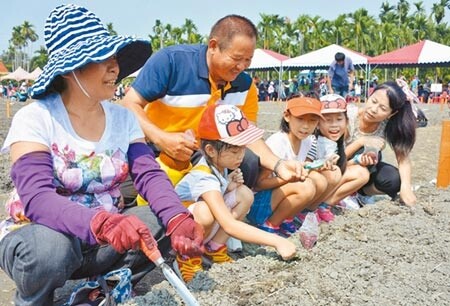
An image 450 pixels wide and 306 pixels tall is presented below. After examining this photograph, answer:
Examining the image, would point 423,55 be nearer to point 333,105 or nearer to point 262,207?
point 333,105

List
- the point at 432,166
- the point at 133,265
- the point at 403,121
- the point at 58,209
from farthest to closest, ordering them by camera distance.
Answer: the point at 432,166 → the point at 403,121 → the point at 133,265 → the point at 58,209

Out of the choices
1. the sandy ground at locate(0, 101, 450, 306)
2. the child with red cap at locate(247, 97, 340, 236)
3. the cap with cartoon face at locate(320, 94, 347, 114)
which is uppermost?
the cap with cartoon face at locate(320, 94, 347, 114)

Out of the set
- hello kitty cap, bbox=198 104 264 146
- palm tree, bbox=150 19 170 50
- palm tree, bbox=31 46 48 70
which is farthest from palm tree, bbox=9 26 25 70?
hello kitty cap, bbox=198 104 264 146

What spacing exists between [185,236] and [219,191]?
25.4 inches

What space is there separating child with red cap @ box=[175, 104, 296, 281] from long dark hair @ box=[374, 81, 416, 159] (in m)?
1.63

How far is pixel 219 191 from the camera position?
2611 millimetres

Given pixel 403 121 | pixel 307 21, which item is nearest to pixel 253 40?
pixel 403 121

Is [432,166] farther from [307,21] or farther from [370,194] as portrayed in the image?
[307,21]

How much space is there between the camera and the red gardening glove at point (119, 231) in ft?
5.71

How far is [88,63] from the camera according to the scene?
2014mm

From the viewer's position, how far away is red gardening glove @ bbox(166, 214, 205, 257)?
1.94m

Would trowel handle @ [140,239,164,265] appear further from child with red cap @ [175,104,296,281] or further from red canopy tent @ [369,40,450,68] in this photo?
red canopy tent @ [369,40,450,68]

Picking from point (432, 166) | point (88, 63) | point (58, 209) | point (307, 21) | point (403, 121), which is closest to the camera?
point (58, 209)

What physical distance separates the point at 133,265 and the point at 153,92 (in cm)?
103
